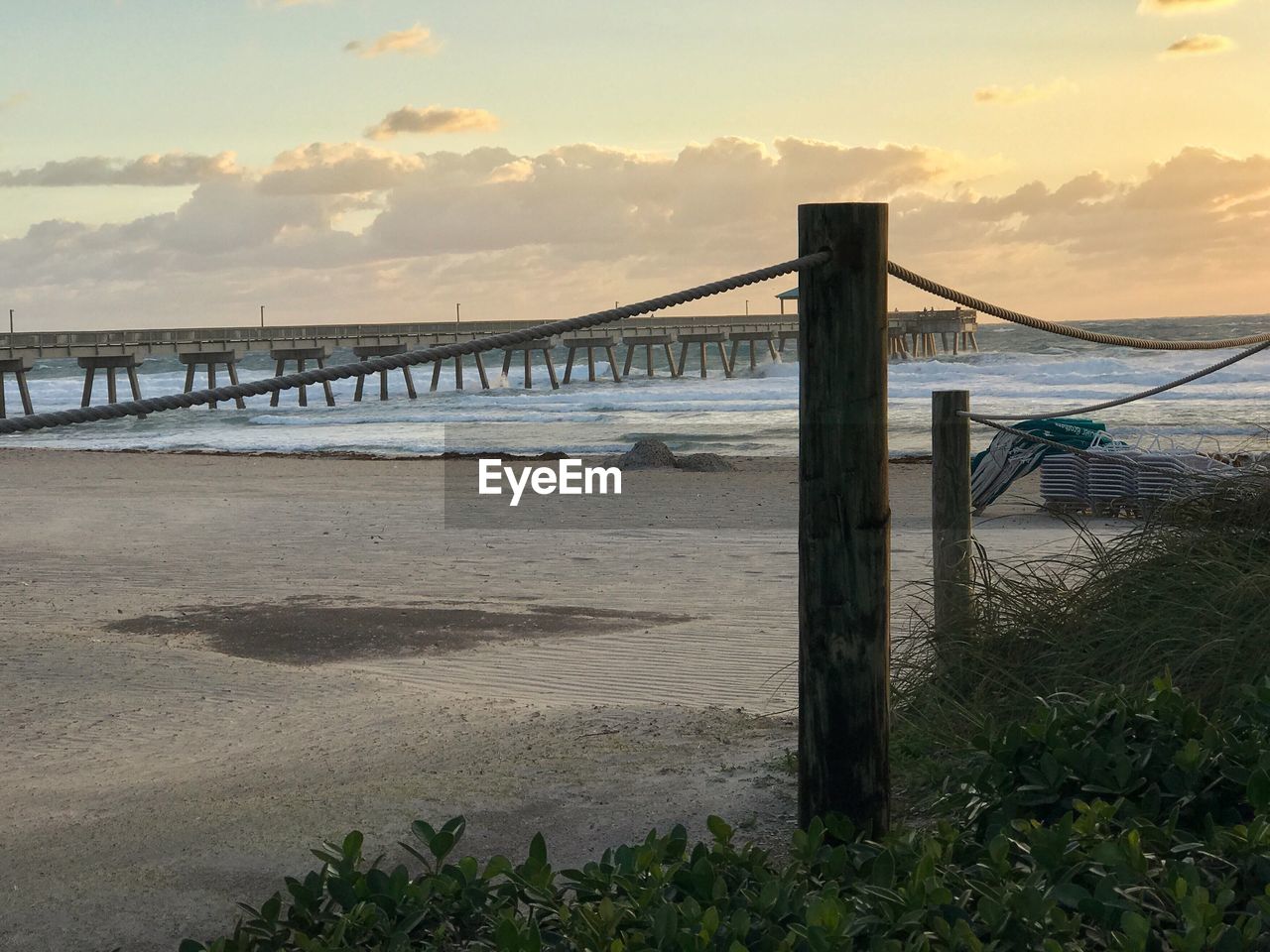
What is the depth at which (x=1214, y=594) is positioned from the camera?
4.07 metres

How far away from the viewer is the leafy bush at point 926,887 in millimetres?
2291

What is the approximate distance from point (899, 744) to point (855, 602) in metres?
1.17

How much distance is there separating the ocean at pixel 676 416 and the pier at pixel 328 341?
6.09ft

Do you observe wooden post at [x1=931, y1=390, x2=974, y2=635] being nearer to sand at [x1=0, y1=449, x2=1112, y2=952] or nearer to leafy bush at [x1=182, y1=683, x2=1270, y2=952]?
sand at [x1=0, y1=449, x2=1112, y2=952]

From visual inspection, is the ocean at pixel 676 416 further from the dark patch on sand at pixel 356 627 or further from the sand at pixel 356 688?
the dark patch on sand at pixel 356 627

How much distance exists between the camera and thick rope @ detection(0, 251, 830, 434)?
253cm

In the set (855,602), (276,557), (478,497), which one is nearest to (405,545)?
(276,557)

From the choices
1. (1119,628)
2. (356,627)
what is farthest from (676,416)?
(1119,628)

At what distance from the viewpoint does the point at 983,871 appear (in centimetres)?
262

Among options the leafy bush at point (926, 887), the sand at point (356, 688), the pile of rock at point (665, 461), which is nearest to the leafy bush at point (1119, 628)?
the sand at point (356, 688)

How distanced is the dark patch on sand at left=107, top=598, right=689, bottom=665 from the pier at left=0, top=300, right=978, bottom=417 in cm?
2700

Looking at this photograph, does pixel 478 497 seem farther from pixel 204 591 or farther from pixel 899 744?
pixel 899 744

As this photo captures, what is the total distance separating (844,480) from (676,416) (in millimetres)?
28077

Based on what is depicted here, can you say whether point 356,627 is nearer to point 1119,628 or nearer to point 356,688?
point 356,688
